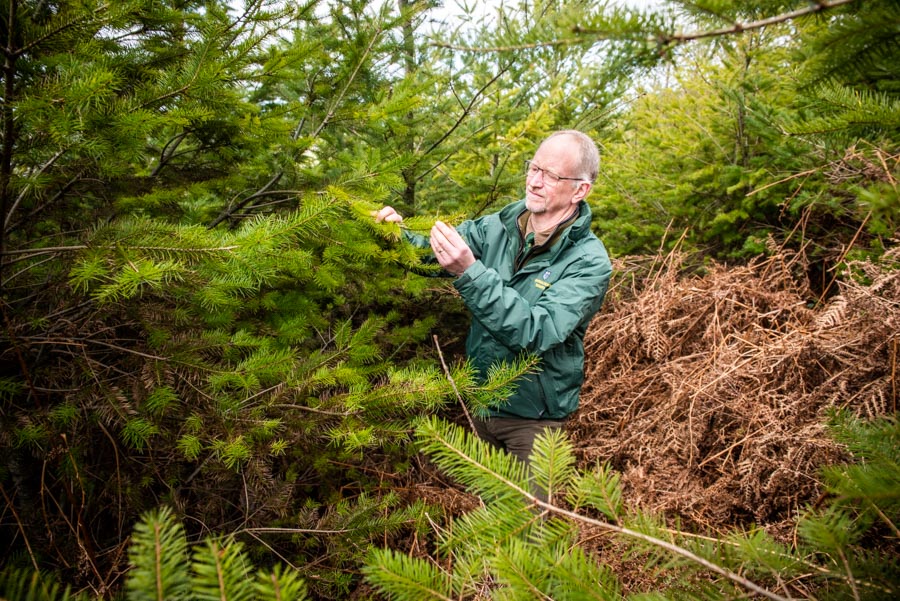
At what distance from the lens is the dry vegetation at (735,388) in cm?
240

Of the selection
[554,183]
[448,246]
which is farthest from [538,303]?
[554,183]

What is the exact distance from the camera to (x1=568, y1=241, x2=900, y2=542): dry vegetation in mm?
2396

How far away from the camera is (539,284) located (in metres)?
2.55

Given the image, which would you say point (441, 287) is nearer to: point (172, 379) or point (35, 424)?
point (172, 379)

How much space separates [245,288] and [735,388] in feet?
9.50

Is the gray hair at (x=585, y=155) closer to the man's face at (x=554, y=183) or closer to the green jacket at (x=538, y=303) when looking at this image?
the man's face at (x=554, y=183)

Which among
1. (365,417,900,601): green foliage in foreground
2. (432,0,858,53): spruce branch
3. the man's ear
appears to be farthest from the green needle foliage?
the man's ear

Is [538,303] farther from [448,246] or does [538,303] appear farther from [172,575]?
[172,575]

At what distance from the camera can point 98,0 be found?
1.51 metres

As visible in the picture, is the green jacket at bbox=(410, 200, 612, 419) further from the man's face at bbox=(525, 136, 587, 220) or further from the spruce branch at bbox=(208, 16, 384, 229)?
the spruce branch at bbox=(208, 16, 384, 229)

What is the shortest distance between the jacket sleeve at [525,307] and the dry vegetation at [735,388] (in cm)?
111

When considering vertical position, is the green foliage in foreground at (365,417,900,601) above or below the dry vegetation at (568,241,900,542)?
above

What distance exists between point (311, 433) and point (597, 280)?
1.64 meters

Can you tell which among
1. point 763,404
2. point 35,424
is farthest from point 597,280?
point 35,424
